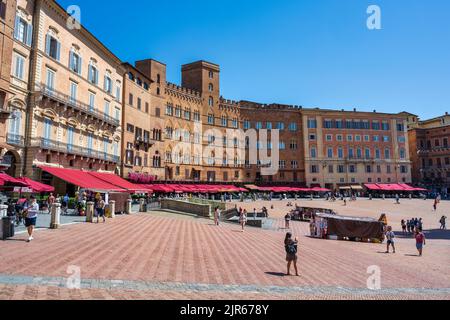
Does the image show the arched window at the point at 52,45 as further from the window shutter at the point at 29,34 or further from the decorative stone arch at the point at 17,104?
the decorative stone arch at the point at 17,104

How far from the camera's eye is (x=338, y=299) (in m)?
9.09

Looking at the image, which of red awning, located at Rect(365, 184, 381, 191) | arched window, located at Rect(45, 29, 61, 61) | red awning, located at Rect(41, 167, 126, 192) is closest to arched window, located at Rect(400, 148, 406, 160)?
red awning, located at Rect(365, 184, 381, 191)

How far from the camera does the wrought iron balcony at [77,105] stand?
2855 centimetres

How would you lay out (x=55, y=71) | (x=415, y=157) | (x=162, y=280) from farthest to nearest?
1. (x=415, y=157)
2. (x=55, y=71)
3. (x=162, y=280)

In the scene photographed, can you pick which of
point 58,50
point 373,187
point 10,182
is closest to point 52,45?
point 58,50

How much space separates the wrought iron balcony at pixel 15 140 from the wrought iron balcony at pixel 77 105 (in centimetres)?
412

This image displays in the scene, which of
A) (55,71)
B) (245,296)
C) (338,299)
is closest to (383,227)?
(338,299)

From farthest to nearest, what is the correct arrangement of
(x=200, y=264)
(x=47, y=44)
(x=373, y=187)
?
Result: (x=373, y=187) → (x=47, y=44) → (x=200, y=264)

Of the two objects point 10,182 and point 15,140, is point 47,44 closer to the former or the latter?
point 15,140

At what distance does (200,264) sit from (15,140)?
21.0m

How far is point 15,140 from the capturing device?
25766 mm

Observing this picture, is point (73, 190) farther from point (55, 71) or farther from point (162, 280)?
point (162, 280)

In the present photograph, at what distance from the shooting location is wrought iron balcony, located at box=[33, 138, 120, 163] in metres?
27.8

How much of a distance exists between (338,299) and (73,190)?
29923mm
